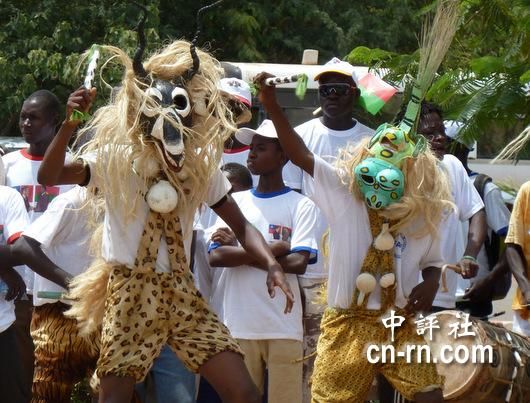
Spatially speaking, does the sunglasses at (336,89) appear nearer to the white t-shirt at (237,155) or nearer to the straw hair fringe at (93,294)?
the white t-shirt at (237,155)

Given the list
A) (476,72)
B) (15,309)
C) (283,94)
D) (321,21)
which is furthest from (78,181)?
(321,21)

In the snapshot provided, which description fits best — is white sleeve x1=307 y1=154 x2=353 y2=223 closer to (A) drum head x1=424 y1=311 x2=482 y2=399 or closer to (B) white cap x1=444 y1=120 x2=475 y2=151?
(A) drum head x1=424 y1=311 x2=482 y2=399

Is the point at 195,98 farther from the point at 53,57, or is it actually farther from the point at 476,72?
the point at 53,57

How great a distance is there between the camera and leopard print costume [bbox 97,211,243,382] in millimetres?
6062

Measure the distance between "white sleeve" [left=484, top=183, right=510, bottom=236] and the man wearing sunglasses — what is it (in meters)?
0.92

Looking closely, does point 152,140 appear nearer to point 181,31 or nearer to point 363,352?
point 363,352

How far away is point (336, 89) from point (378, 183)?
182 centimetres

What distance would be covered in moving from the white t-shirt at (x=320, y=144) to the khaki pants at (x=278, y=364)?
0.59 metres

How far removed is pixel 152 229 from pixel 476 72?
2.93m

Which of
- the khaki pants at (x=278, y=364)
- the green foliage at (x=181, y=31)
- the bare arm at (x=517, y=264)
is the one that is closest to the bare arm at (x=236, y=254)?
the khaki pants at (x=278, y=364)

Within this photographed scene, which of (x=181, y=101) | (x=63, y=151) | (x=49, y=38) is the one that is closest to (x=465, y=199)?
(x=181, y=101)

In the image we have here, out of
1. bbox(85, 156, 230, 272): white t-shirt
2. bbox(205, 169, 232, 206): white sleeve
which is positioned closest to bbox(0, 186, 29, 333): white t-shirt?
bbox(85, 156, 230, 272): white t-shirt

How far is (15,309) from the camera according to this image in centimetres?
839

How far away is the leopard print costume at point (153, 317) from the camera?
19.9 feet
